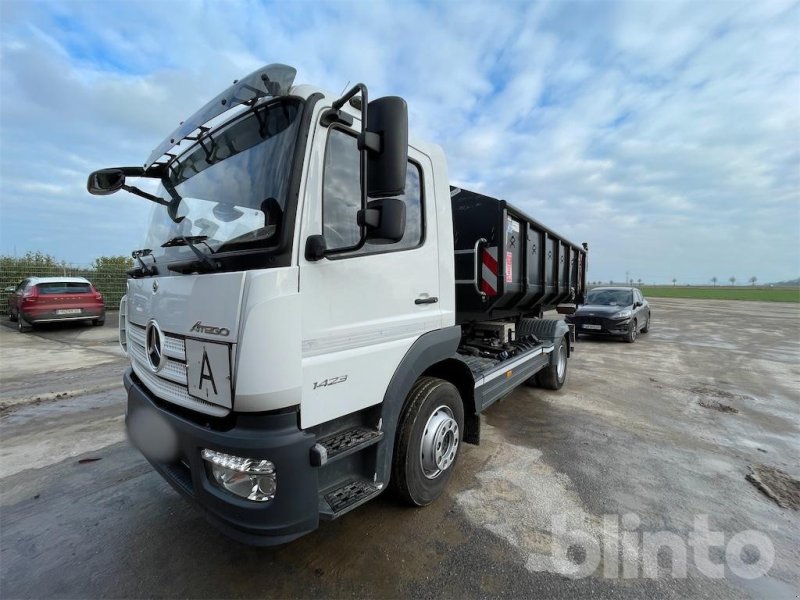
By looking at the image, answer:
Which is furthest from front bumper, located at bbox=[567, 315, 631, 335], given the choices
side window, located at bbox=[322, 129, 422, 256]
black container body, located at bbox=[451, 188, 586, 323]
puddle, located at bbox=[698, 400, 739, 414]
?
side window, located at bbox=[322, 129, 422, 256]

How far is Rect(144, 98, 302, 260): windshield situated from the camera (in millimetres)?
2023

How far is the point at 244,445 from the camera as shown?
70.8 inches

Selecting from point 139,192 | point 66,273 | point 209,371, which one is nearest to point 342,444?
point 209,371

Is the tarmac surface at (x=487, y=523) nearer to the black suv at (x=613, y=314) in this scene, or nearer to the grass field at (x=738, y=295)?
the black suv at (x=613, y=314)

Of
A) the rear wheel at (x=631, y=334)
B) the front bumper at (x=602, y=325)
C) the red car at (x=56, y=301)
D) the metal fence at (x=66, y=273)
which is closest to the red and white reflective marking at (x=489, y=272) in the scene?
the front bumper at (x=602, y=325)

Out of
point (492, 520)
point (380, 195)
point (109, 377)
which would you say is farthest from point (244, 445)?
point (109, 377)

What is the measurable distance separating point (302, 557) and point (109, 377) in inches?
247

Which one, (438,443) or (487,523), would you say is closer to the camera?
(487,523)

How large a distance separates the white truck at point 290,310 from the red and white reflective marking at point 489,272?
108 centimetres

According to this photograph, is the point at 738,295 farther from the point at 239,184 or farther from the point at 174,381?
the point at 174,381

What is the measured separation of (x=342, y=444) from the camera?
214 centimetres

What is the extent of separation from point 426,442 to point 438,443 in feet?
0.39

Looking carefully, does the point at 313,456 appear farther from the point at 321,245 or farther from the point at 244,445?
the point at 321,245

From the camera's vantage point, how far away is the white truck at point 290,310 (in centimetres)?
186
